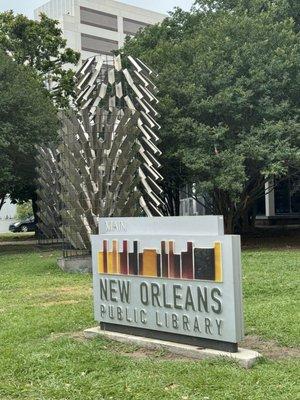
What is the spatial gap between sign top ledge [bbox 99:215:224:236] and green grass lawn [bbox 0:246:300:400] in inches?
48.2

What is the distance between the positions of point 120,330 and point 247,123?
12933 millimetres

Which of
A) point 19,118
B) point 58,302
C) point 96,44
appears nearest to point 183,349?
point 58,302

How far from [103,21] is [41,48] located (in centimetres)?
4793

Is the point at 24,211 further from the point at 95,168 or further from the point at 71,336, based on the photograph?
the point at 71,336

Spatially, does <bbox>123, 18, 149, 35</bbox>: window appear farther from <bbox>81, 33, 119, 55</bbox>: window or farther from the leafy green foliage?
the leafy green foliage

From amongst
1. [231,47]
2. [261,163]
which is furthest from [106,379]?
[231,47]

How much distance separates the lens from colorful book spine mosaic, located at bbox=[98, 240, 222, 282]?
17.6 feet

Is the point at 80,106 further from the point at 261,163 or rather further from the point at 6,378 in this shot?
the point at 6,378

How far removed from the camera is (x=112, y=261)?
6.39 meters

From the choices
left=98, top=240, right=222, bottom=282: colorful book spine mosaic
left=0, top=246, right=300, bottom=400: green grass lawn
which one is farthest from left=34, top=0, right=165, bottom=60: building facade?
left=98, top=240, right=222, bottom=282: colorful book spine mosaic

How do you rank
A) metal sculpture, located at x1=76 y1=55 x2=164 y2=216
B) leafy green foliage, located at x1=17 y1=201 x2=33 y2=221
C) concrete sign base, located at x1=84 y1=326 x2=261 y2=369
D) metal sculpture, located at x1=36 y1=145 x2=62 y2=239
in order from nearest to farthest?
1. concrete sign base, located at x1=84 y1=326 x2=261 y2=369
2. metal sculpture, located at x1=76 y1=55 x2=164 y2=216
3. metal sculpture, located at x1=36 y1=145 x2=62 y2=239
4. leafy green foliage, located at x1=17 y1=201 x2=33 y2=221

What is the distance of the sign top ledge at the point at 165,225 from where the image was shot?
5.42 metres

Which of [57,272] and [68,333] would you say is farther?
[57,272]

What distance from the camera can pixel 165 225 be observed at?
5.87 meters
